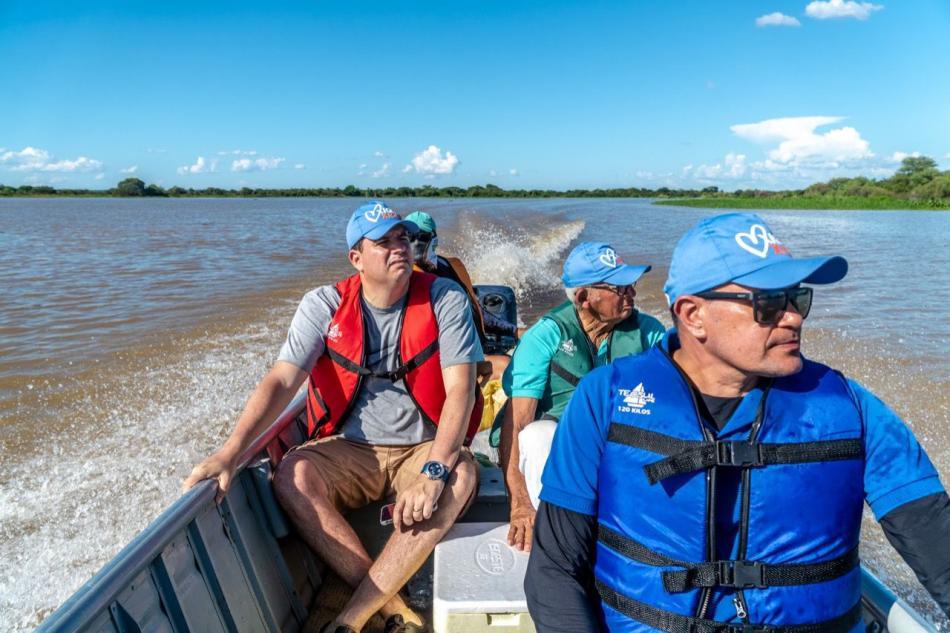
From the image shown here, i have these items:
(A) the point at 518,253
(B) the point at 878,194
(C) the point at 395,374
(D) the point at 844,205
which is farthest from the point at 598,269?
(B) the point at 878,194

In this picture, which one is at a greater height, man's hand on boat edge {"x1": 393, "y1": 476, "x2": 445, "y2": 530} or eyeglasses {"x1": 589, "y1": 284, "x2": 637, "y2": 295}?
eyeglasses {"x1": 589, "y1": 284, "x2": 637, "y2": 295}

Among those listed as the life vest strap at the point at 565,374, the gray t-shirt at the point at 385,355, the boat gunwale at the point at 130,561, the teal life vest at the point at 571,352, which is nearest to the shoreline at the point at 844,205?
the teal life vest at the point at 571,352

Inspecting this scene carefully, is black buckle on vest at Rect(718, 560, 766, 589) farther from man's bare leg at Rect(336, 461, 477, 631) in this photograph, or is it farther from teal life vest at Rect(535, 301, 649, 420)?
teal life vest at Rect(535, 301, 649, 420)

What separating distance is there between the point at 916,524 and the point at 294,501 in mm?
1971

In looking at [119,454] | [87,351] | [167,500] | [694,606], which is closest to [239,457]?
[694,606]

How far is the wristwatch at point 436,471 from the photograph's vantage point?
7.96 feet

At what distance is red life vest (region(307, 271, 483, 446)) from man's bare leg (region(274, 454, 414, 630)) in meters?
0.33

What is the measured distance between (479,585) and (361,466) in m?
0.78

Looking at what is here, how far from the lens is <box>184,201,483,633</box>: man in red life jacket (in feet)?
8.29

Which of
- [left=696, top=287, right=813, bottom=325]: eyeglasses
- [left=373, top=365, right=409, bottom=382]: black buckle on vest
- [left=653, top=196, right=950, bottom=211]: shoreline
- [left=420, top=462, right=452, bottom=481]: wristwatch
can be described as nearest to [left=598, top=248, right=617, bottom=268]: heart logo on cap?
[left=373, top=365, right=409, bottom=382]: black buckle on vest

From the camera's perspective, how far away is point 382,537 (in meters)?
2.96

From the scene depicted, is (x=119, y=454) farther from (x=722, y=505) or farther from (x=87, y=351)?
(x=722, y=505)

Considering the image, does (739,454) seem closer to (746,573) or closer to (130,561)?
(746,573)

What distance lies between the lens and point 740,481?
4.48 feet
